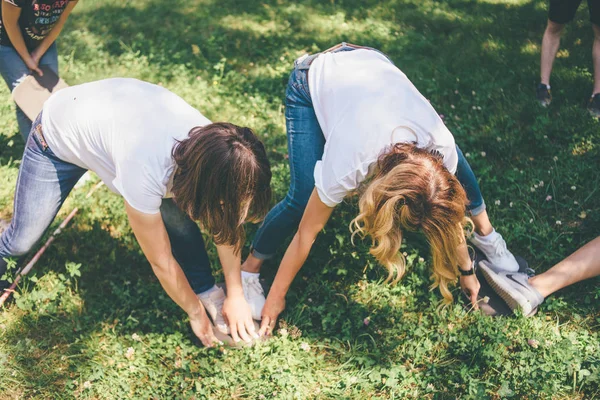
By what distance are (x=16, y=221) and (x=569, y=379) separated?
2.92m

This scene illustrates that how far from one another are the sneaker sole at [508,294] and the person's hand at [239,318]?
1.37 m

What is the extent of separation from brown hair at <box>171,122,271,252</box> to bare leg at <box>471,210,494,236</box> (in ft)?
4.66

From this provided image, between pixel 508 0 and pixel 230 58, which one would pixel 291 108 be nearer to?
pixel 230 58

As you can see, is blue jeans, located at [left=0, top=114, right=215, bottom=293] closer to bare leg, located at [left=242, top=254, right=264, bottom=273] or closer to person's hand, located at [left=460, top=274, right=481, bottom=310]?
bare leg, located at [left=242, top=254, right=264, bottom=273]

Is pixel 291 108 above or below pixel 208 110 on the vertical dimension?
above

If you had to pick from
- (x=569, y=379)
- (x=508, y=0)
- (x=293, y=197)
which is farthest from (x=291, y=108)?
(x=508, y=0)

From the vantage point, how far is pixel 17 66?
11.5 ft

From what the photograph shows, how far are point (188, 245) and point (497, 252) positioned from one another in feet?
5.87

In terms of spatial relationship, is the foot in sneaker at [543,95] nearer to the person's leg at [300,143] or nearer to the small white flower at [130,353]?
the person's leg at [300,143]

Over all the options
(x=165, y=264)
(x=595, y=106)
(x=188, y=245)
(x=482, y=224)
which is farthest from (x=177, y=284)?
(x=595, y=106)

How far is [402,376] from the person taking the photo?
2.73 metres

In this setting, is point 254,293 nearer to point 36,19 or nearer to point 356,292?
point 356,292

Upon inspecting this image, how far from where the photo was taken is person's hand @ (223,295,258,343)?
2.82 m

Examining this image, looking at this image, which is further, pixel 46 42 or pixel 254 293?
pixel 46 42
